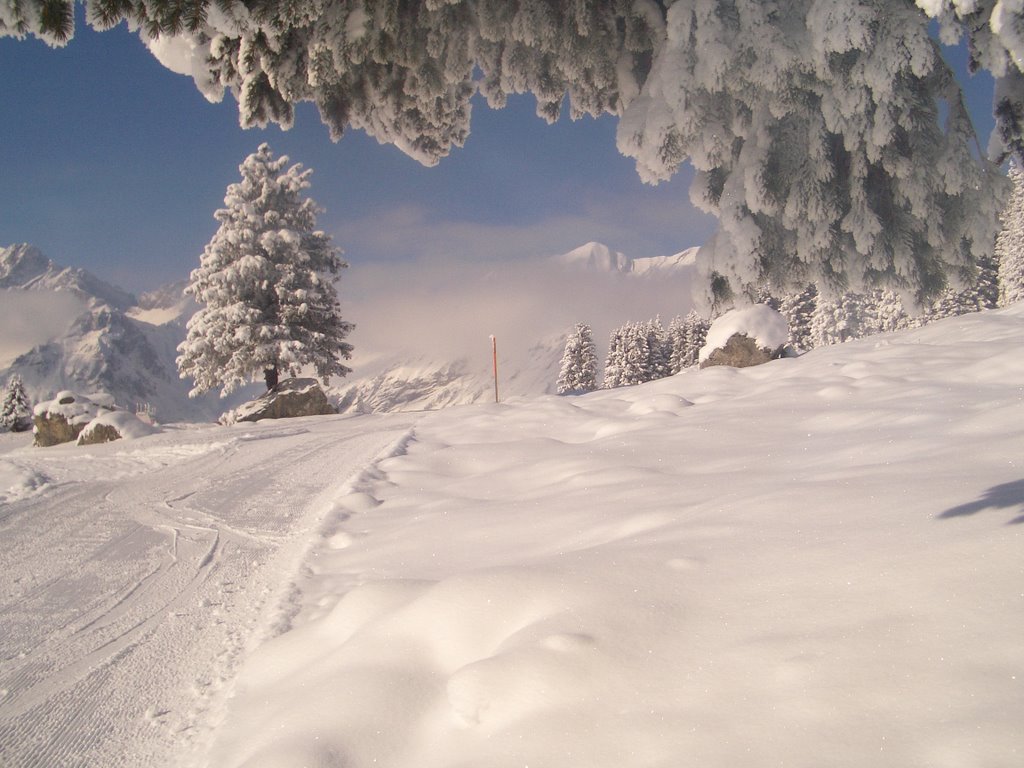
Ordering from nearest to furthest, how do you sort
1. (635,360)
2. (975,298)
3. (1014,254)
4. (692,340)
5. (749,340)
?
1. (749,340)
2. (1014,254)
3. (975,298)
4. (635,360)
5. (692,340)

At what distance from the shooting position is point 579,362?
4462cm

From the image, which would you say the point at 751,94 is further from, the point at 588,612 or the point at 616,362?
the point at 616,362

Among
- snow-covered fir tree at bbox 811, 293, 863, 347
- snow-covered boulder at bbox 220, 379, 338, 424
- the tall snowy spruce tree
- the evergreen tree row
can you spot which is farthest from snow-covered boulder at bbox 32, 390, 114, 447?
snow-covered fir tree at bbox 811, 293, 863, 347

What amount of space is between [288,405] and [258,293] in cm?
493

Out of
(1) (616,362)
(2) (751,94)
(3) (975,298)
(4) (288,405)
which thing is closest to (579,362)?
(1) (616,362)

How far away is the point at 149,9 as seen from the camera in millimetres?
2396

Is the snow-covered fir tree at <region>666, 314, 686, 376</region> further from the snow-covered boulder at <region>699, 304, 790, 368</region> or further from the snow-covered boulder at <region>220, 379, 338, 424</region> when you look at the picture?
the snow-covered boulder at <region>220, 379, 338, 424</region>

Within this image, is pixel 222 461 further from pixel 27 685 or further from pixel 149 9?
pixel 149 9

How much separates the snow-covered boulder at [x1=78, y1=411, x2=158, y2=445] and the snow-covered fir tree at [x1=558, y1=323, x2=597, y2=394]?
1339 inches

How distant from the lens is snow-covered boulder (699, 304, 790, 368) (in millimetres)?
15344

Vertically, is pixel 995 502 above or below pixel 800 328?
below

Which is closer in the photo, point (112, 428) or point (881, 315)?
point (112, 428)

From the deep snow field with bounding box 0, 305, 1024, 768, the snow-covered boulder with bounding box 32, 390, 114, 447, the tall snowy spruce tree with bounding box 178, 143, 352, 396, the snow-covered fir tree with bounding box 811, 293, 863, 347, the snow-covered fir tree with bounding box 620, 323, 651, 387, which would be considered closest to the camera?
the deep snow field with bounding box 0, 305, 1024, 768

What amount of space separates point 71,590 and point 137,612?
0.73m
